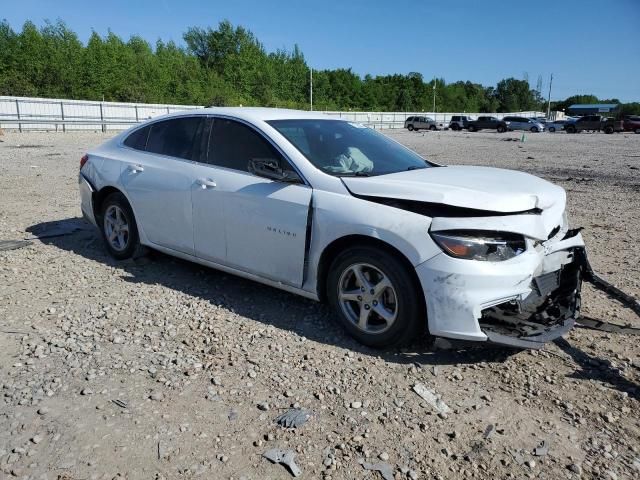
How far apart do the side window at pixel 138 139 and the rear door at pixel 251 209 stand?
1.12 m

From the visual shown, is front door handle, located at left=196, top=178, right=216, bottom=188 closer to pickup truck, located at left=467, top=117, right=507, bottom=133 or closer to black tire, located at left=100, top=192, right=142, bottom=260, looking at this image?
black tire, located at left=100, top=192, right=142, bottom=260

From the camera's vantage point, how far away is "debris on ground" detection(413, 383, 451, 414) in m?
3.08

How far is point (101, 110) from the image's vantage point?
3744 cm

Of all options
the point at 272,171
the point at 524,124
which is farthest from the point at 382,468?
the point at 524,124

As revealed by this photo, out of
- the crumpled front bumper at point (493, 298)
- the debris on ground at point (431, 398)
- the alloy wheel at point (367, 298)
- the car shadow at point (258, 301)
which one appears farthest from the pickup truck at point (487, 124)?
the debris on ground at point (431, 398)

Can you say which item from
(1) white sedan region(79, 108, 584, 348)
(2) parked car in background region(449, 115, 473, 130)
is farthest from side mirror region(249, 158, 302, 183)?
(2) parked car in background region(449, 115, 473, 130)

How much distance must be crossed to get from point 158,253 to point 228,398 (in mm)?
3150

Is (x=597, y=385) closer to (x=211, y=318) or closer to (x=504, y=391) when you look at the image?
(x=504, y=391)

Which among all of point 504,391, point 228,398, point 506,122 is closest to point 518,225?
point 504,391

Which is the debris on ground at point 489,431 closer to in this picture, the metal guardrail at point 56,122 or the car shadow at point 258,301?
the car shadow at point 258,301

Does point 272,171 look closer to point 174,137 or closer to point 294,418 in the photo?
point 174,137

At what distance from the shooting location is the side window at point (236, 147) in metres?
4.36

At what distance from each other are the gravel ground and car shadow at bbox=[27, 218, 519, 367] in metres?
0.02

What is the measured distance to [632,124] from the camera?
4969 cm
